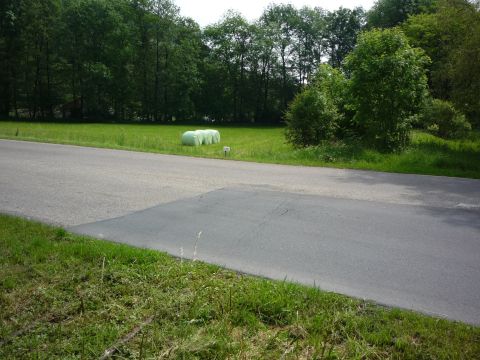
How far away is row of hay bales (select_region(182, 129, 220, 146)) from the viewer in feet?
79.2

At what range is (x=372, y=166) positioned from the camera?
42.1 feet

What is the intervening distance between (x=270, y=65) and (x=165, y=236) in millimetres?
63364

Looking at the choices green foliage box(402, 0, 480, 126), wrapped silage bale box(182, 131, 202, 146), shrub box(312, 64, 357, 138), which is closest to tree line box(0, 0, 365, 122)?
wrapped silage bale box(182, 131, 202, 146)

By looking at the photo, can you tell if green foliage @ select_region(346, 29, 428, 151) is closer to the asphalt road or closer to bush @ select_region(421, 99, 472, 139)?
the asphalt road

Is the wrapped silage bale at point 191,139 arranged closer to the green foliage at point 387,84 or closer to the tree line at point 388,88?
the tree line at point 388,88

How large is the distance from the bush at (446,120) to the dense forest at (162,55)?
18.7 m

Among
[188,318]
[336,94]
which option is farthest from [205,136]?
[188,318]

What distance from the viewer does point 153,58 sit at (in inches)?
2382

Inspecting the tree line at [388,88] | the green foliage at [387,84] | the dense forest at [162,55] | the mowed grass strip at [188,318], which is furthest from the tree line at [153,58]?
the mowed grass strip at [188,318]

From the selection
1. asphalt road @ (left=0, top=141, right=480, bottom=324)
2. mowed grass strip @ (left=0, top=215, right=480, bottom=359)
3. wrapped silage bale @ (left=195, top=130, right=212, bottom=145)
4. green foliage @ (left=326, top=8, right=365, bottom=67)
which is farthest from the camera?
green foliage @ (left=326, top=8, right=365, bottom=67)

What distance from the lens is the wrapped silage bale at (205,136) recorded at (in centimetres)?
2517

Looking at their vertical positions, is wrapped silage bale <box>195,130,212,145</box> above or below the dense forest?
below

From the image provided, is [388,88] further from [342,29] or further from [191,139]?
[342,29]

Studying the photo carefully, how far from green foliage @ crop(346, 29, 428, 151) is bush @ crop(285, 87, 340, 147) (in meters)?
2.20
